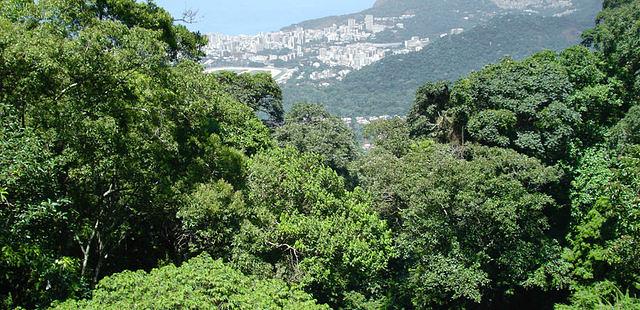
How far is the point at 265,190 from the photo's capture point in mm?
10688

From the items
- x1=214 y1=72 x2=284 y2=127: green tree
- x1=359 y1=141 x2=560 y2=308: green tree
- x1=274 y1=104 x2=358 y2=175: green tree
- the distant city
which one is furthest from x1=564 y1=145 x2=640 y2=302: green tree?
the distant city

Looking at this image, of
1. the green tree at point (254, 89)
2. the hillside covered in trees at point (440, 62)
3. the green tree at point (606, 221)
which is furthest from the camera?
the hillside covered in trees at point (440, 62)

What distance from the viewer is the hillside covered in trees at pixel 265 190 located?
6840mm

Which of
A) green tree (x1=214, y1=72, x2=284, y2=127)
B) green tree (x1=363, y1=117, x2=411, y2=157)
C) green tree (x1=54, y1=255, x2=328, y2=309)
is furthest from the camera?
green tree (x1=214, y1=72, x2=284, y2=127)

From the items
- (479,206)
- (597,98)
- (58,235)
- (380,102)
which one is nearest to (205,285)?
(58,235)

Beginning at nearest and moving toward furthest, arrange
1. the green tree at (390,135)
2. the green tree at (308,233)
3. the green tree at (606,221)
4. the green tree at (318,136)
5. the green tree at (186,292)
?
the green tree at (186,292)
the green tree at (308,233)
the green tree at (606,221)
the green tree at (390,135)
the green tree at (318,136)

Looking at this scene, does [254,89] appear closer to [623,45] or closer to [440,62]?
[623,45]

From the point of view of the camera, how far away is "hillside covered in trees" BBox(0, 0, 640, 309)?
684cm

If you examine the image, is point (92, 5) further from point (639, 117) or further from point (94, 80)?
point (639, 117)

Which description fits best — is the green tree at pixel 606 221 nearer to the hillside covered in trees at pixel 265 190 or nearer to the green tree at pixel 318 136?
the hillside covered in trees at pixel 265 190

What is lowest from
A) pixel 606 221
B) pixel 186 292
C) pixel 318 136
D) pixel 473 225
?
pixel 606 221

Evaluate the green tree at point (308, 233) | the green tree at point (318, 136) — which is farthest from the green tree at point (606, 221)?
the green tree at point (318, 136)

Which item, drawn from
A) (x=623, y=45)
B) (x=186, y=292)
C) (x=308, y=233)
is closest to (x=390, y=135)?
(x=623, y=45)

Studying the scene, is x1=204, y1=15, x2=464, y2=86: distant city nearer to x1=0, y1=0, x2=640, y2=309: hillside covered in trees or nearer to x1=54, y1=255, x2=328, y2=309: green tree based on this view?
x1=0, y1=0, x2=640, y2=309: hillside covered in trees
